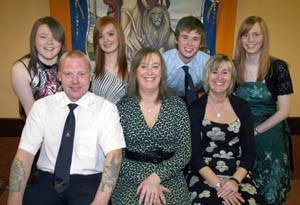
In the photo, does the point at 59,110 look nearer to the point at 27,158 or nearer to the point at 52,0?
the point at 27,158

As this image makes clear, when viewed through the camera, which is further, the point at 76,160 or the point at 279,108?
the point at 279,108

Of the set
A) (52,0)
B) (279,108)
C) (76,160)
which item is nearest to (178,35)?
(279,108)

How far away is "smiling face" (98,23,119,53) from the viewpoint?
2467 mm

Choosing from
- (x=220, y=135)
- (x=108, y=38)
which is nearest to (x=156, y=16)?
(x=108, y=38)

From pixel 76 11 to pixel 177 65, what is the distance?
2477mm

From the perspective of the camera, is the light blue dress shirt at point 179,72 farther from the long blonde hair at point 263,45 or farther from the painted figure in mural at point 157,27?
the painted figure in mural at point 157,27

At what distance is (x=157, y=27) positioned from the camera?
436cm

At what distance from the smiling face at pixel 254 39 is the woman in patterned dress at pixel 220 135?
1.44ft

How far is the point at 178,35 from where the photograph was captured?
8.64 feet

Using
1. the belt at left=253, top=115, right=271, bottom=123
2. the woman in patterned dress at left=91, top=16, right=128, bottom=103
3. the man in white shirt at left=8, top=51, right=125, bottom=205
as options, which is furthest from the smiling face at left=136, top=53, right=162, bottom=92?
the belt at left=253, top=115, right=271, bottom=123

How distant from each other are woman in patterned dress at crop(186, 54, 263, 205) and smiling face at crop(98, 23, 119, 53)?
3.25ft

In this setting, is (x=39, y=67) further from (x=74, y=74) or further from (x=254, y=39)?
(x=254, y=39)

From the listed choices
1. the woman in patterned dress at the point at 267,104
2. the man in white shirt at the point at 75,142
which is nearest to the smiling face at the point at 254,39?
the woman in patterned dress at the point at 267,104

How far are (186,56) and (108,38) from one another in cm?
85
